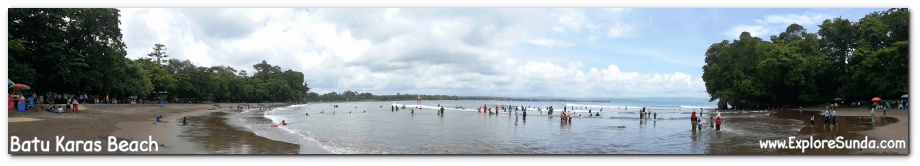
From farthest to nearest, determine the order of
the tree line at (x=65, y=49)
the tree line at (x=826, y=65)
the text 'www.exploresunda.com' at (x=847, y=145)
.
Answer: the tree line at (x=826, y=65)
the tree line at (x=65, y=49)
the text 'www.exploresunda.com' at (x=847, y=145)

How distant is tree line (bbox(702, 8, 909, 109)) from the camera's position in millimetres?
37750

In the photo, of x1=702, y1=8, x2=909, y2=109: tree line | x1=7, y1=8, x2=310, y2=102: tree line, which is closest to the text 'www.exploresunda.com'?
x1=702, y1=8, x2=909, y2=109: tree line

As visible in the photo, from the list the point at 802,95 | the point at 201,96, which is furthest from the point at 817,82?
the point at 201,96

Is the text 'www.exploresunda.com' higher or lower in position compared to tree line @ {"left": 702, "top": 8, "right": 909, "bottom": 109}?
lower

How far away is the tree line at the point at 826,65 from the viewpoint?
1486 inches

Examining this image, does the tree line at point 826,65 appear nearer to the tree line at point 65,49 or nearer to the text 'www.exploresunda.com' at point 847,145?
the text 'www.exploresunda.com' at point 847,145

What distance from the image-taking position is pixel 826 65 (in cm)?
4675

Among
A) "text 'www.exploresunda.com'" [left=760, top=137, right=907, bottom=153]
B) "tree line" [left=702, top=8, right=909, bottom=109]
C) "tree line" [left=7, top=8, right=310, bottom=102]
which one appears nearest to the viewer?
"text 'www.exploresunda.com'" [left=760, top=137, right=907, bottom=153]

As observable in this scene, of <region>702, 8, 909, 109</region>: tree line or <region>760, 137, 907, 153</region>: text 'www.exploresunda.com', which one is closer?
<region>760, 137, 907, 153</region>: text 'www.exploresunda.com'

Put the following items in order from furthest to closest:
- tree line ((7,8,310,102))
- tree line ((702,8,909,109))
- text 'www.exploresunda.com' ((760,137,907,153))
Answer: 1. tree line ((702,8,909,109))
2. tree line ((7,8,310,102))
3. text 'www.exploresunda.com' ((760,137,907,153))

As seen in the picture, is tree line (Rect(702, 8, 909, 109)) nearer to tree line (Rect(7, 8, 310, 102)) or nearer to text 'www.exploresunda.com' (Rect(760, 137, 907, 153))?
text 'www.exploresunda.com' (Rect(760, 137, 907, 153))

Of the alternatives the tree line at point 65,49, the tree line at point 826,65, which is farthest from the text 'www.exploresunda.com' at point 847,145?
the tree line at point 65,49
